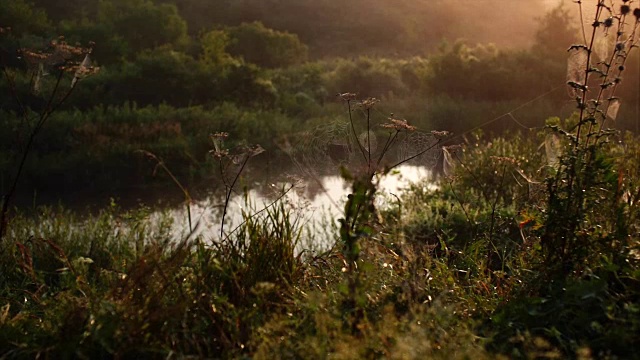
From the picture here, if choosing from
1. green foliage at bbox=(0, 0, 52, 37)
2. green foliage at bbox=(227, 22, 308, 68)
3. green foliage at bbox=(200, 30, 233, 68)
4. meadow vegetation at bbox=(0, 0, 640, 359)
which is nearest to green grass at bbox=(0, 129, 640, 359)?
meadow vegetation at bbox=(0, 0, 640, 359)

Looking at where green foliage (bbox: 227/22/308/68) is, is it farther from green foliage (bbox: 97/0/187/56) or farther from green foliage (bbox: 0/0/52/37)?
green foliage (bbox: 0/0/52/37)

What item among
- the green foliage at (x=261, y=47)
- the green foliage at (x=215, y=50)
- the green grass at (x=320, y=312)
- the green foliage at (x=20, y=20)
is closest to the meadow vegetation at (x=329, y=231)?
the green grass at (x=320, y=312)

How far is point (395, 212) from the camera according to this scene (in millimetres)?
A: 6230

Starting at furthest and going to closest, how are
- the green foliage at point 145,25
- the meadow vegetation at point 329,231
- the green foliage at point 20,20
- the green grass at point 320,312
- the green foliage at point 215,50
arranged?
the green foliage at point 145,25 < the green foliage at point 215,50 < the green foliage at point 20,20 < the meadow vegetation at point 329,231 < the green grass at point 320,312

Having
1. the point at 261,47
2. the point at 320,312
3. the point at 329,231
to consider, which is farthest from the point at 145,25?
the point at 320,312

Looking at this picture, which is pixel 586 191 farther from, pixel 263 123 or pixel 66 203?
pixel 263 123

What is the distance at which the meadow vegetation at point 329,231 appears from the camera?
2598mm

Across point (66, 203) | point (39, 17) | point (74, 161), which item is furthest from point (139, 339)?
point (39, 17)

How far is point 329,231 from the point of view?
716 cm

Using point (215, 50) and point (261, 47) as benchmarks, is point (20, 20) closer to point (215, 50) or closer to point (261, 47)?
point (215, 50)

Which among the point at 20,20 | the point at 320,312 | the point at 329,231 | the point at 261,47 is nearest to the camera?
the point at 320,312

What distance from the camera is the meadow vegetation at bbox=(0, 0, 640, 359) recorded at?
8.52ft

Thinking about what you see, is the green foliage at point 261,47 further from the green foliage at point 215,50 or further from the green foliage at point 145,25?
the green foliage at point 215,50

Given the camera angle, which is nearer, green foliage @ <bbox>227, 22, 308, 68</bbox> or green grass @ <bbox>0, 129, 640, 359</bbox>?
green grass @ <bbox>0, 129, 640, 359</bbox>
